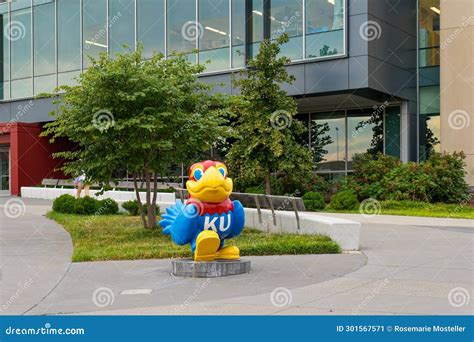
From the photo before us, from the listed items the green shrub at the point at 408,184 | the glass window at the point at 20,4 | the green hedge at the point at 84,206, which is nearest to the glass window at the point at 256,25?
the green shrub at the point at 408,184

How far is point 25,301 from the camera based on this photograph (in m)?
7.89

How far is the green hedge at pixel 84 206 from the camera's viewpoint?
20.4 metres

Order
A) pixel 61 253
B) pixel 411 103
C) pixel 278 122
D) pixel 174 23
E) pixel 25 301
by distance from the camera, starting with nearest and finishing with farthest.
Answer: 1. pixel 25 301
2. pixel 61 253
3. pixel 278 122
4. pixel 411 103
5. pixel 174 23

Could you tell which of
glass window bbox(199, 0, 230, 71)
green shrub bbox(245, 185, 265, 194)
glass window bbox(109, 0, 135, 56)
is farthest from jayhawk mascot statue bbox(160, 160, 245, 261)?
glass window bbox(109, 0, 135, 56)

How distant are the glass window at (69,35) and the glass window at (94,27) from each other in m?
0.54

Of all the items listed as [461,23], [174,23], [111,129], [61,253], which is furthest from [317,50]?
[61,253]

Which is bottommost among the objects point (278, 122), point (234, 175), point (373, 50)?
point (234, 175)

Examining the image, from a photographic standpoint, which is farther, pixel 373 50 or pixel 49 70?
pixel 49 70

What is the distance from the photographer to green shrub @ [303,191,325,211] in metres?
21.9

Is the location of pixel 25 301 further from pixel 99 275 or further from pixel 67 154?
pixel 67 154

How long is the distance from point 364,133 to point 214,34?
26.4 feet

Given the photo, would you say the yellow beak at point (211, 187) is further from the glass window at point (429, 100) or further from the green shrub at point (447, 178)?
the glass window at point (429, 100)

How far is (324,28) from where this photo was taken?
80.8 ft

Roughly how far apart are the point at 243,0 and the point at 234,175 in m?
8.14
